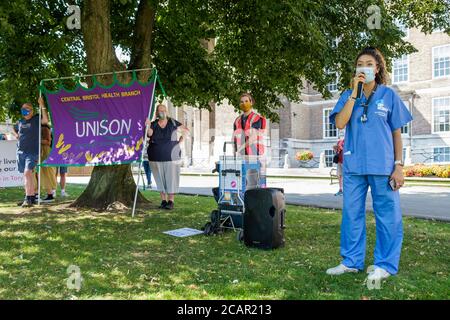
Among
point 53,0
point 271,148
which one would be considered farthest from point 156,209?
point 271,148

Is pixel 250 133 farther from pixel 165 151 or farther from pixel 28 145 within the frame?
pixel 28 145

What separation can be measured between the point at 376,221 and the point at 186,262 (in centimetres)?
220

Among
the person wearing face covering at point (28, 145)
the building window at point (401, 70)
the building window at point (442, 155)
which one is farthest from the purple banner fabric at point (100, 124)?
the building window at point (401, 70)

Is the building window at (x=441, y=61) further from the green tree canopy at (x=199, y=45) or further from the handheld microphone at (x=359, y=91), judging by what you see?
the handheld microphone at (x=359, y=91)

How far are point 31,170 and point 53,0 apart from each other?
445 centimetres

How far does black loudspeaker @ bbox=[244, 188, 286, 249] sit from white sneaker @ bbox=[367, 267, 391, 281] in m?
1.63

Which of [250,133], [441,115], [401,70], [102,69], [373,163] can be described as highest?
[401,70]

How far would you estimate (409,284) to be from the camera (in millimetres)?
4457

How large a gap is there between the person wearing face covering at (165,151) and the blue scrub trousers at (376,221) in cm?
540

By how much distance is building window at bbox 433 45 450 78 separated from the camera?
117 ft

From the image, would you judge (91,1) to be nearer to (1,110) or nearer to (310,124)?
(1,110)

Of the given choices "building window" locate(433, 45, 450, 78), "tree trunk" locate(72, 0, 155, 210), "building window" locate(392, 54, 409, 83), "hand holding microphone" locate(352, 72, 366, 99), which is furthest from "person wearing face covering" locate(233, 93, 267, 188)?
"building window" locate(392, 54, 409, 83)

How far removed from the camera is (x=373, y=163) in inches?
185

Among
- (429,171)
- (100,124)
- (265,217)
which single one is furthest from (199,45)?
(429,171)
